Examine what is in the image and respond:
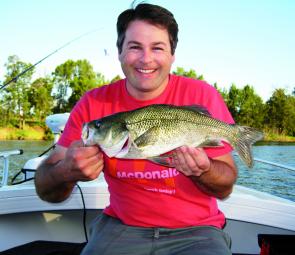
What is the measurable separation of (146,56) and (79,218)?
2.33 m

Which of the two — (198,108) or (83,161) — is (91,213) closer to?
(83,161)

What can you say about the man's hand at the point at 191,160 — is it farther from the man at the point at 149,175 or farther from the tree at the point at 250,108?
the tree at the point at 250,108

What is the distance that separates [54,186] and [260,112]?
200 feet

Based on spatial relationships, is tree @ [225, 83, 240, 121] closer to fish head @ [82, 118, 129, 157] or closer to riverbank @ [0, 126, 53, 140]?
riverbank @ [0, 126, 53, 140]

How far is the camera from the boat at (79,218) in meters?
3.65

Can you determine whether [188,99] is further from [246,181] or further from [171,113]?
[246,181]

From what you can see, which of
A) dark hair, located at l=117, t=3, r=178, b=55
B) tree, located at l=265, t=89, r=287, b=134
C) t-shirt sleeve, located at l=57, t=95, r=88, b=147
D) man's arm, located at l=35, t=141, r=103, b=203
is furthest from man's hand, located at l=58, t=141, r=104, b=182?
tree, located at l=265, t=89, r=287, b=134

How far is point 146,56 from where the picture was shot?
2672 mm

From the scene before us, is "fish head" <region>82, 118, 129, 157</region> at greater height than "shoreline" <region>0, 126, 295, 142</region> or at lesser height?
greater

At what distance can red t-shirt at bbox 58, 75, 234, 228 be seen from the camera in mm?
2588

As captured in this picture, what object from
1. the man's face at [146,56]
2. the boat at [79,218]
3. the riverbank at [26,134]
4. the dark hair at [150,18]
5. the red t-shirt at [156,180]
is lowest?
the riverbank at [26,134]

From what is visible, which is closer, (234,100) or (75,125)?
(75,125)

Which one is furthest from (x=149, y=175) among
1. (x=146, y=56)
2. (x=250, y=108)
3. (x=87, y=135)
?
(x=250, y=108)

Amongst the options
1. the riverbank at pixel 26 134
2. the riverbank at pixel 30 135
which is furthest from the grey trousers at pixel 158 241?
the riverbank at pixel 26 134
